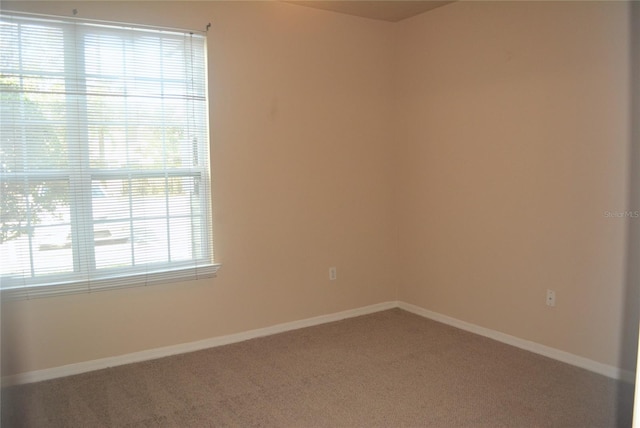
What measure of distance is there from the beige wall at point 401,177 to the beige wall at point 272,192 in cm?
1

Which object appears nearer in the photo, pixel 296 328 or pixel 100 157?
pixel 100 157

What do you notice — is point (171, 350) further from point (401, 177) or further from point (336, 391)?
point (401, 177)

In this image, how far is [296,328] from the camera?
4.23 m

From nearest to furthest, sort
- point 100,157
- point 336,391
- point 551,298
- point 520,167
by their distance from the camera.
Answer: point 336,391, point 100,157, point 551,298, point 520,167

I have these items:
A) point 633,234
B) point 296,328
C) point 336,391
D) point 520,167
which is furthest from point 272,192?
point 633,234

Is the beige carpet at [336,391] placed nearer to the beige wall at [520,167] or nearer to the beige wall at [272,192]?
the beige wall at [272,192]

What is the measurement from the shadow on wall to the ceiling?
4.83 ft

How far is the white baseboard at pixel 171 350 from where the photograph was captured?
10.7ft

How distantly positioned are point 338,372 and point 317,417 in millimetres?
576

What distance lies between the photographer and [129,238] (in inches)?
138

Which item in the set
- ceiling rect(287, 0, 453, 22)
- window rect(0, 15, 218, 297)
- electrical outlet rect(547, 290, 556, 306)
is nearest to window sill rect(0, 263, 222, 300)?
window rect(0, 15, 218, 297)

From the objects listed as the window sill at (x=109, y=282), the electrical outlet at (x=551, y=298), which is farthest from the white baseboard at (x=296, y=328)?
the window sill at (x=109, y=282)

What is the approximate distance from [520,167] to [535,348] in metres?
1.23

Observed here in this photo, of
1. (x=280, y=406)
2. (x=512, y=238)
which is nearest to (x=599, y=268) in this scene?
(x=512, y=238)
